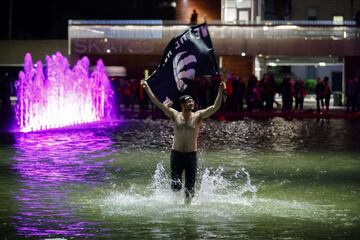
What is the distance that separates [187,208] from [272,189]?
8.86 feet

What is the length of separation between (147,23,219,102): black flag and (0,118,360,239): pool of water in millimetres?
1705

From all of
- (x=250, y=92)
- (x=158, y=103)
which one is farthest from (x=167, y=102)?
(x=250, y=92)

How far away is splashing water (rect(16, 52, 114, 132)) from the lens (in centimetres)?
3403

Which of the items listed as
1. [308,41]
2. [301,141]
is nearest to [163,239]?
[301,141]

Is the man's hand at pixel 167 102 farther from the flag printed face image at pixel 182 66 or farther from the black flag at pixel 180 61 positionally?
the flag printed face image at pixel 182 66

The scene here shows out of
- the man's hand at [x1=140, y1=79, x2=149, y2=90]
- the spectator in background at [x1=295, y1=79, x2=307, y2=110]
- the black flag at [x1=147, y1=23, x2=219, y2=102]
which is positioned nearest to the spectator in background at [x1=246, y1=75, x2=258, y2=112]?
the spectator in background at [x1=295, y1=79, x2=307, y2=110]

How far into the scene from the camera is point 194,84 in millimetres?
41562

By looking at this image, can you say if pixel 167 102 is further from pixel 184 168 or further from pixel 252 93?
pixel 252 93

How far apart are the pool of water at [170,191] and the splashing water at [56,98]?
7.75 m

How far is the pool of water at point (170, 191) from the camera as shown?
1096 cm

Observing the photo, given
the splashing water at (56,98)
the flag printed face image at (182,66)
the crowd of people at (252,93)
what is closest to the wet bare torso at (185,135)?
the flag printed face image at (182,66)

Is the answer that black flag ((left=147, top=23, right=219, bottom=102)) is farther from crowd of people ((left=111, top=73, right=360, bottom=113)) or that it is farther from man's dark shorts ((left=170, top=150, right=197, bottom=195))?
crowd of people ((left=111, top=73, right=360, bottom=113))

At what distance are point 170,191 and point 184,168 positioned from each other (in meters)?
1.35

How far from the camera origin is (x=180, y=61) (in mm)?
13727
